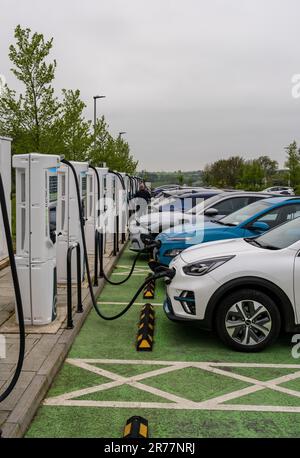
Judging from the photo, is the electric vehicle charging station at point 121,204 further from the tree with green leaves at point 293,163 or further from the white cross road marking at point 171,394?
the tree with green leaves at point 293,163

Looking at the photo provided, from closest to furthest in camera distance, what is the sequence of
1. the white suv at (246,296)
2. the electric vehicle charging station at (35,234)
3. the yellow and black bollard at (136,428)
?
the yellow and black bollard at (136,428) → the white suv at (246,296) → the electric vehicle charging station at (35,234)

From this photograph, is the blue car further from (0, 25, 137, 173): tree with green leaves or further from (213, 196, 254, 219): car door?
(0, 25, 137, 173): tree with green leaves

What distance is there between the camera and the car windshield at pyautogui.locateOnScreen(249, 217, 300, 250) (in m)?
5.37

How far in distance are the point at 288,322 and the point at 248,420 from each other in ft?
5.09

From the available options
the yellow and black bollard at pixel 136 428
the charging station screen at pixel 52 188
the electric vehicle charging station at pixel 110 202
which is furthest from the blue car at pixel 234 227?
the yellow and black bollard at pixel 136 428

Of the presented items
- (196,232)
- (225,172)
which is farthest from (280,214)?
(225,172)

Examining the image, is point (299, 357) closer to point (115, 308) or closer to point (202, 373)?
point (202, 373)

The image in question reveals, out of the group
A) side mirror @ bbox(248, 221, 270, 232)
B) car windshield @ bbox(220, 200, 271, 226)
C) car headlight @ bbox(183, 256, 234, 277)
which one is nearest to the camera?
car headlight @ bbox(183, 256, 234, 277)

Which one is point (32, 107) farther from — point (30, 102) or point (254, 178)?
point (254, 178)

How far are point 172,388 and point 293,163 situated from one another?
49.8m

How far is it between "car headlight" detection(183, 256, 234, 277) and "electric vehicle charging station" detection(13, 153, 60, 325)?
1581 millimetres

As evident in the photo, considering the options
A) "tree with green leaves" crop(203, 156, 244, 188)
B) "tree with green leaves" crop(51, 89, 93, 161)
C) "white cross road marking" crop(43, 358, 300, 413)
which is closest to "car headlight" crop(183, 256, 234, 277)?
"white cross road marking" crop(43, 358, 300, 413)

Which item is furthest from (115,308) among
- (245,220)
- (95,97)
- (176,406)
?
(95,97)

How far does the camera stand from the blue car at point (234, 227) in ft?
24.2
